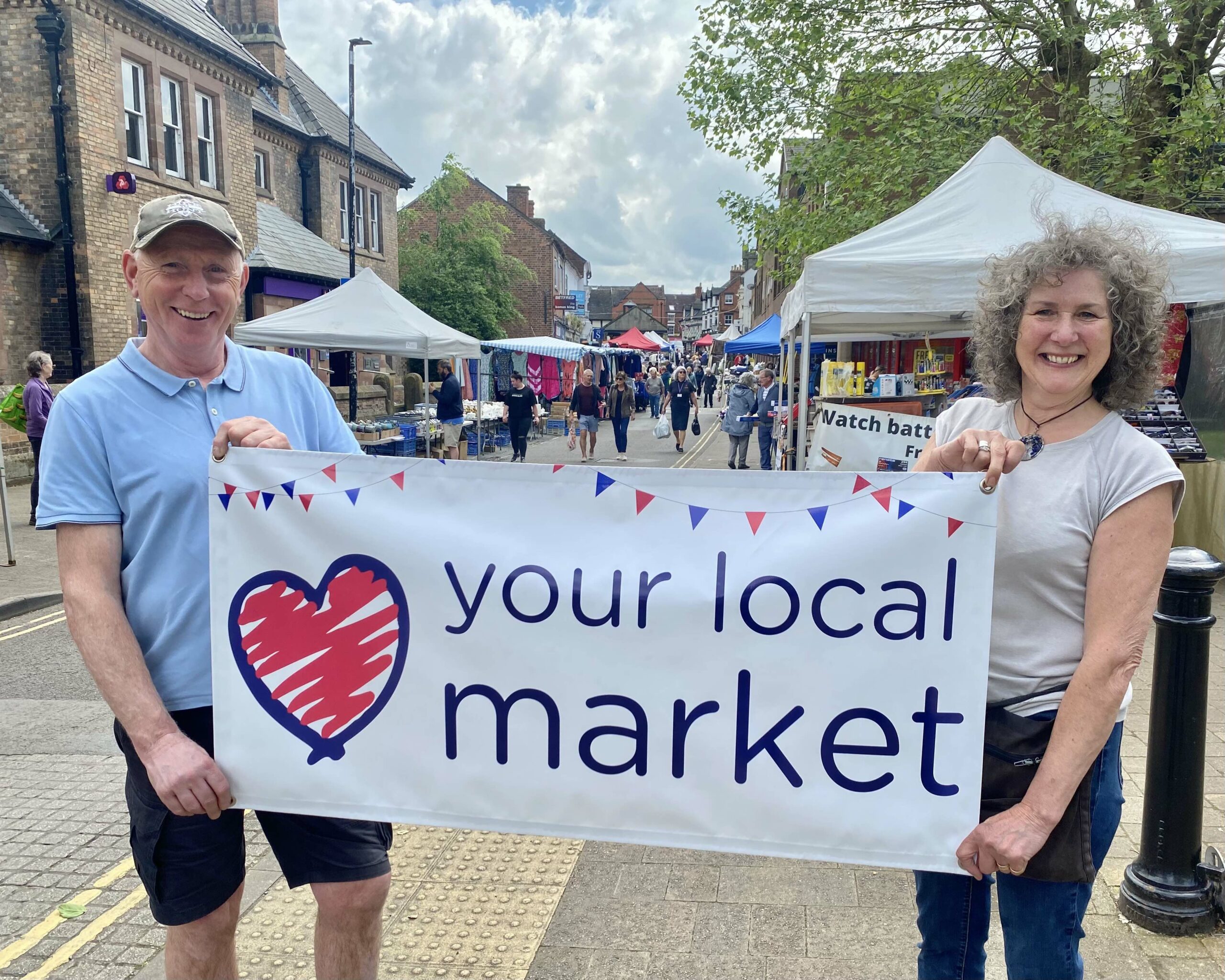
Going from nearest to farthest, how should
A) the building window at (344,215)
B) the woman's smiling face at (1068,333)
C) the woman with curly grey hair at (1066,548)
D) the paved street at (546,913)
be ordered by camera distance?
the woman with curly grey hair at (1066,548) → the woman's smiling face at (1068,333) → the paved street at (546,913) → the building window at (344,215)

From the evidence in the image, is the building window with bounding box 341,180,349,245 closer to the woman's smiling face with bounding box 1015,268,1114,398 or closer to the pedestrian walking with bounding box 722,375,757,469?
the pedestrian walking with bounding box 722,375,757,469

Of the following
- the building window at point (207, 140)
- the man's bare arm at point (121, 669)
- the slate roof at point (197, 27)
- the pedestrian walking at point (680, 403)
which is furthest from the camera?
the pedestrian walking at point (680, 403)

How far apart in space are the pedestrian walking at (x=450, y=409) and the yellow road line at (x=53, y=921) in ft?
43.5

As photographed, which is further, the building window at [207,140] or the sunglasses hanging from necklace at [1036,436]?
the building window at [207,140]

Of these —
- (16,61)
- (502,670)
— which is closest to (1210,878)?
(502,670)

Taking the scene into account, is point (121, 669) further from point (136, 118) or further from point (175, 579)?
point (136, 118)

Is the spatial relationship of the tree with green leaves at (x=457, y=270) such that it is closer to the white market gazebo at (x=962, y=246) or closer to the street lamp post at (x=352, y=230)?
the street lamp post at (x=352, y=230)

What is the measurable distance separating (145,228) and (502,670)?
1217mm

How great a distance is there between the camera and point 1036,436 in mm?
1841

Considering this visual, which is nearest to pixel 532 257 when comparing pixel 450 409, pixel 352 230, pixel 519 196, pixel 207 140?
pixel 519 196

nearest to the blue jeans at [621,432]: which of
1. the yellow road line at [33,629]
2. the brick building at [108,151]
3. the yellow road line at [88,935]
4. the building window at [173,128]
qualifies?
the brick building at [108,151]

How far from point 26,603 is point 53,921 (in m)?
5.35

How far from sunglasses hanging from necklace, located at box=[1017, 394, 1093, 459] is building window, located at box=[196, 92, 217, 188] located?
20.8 meters

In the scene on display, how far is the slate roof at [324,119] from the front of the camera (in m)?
27.8
